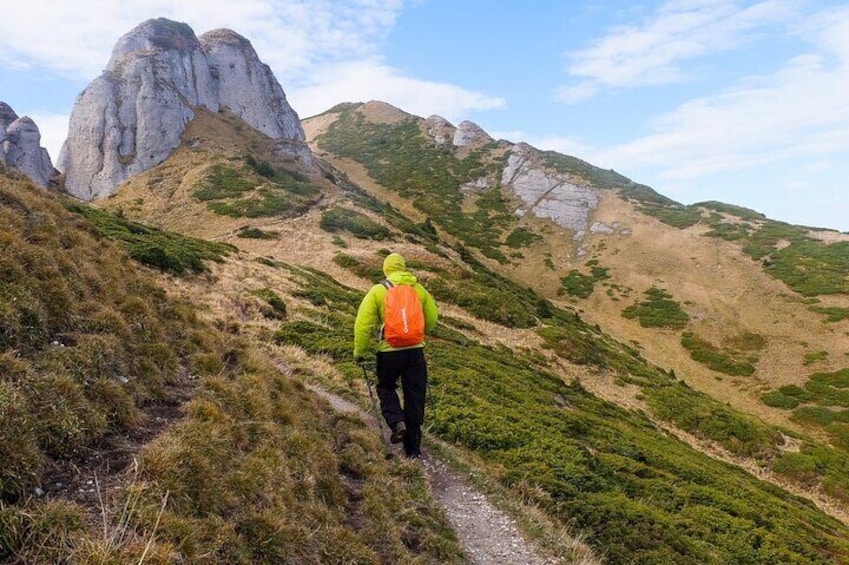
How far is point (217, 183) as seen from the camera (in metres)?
53.0

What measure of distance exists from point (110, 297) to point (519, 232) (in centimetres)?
7191

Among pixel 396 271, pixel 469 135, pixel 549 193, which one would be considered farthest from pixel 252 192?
pixel 469 135

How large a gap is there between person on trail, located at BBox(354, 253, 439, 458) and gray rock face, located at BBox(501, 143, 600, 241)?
70533 millimetres

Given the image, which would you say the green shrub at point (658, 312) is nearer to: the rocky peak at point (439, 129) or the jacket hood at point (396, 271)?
the jacket hood at point (396, 271)

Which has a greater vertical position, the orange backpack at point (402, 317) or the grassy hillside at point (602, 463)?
the orange backpack at point (402, 317)

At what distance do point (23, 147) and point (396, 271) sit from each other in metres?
62.8

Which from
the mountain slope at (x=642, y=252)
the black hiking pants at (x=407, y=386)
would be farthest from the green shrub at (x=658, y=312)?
the black hiking pants at (x=407, y=386)

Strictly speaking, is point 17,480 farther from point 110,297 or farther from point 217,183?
point 217,183

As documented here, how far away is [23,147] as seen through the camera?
174 ft

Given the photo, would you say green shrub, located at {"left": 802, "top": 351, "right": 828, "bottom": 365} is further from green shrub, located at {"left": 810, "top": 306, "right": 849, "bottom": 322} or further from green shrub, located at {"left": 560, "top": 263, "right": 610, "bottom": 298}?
green shrub, located at {"left": 560, "top": 263, "right": 610, "bottom": 298}

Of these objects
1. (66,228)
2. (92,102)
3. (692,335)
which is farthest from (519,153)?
(66,228)

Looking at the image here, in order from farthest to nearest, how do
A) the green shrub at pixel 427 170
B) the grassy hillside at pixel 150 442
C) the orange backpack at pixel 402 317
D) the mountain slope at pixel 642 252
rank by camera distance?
the green shrub at pixel 427 170
the mountain slope at pixel 642 252
the orange backpack at pixel 402 317
the grassy hillside at pixel 150 442

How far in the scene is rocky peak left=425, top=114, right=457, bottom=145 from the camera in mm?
111306

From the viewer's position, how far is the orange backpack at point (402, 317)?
848 cm
